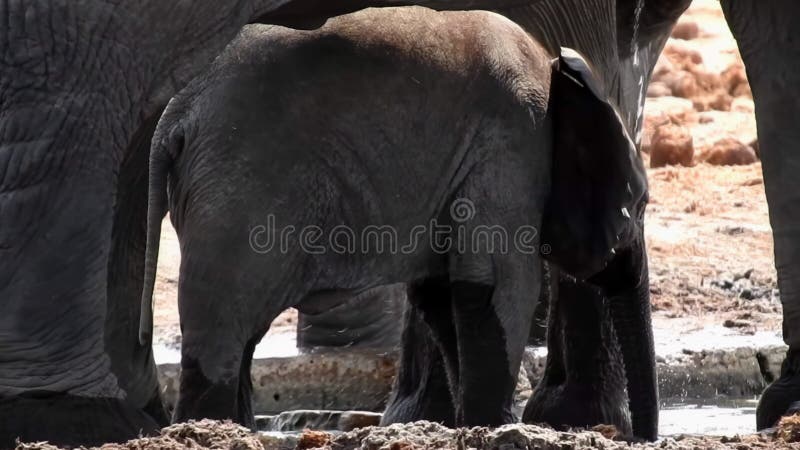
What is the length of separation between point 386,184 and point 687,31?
9.04 metres

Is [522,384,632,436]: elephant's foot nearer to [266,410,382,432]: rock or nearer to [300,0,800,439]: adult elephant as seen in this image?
[300,0,800,439]: adult elephant

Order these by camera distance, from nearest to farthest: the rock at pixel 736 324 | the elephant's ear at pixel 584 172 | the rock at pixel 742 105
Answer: the elephant's ear at pixel 584 172
the rock at pixel 736 324
the rock at pixel 742 105

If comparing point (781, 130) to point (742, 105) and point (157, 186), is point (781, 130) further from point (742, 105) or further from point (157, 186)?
point (742, 105)

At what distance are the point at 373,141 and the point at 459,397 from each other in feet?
2.14

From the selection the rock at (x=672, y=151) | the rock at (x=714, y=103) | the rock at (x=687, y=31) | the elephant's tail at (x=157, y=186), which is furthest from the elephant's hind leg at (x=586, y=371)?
the rock at (x=687, y=31)

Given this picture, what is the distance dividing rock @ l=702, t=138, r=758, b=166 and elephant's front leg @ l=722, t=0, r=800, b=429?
18.7 feet

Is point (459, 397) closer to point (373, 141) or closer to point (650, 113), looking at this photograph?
point (373, 141)

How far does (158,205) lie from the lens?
173 inches

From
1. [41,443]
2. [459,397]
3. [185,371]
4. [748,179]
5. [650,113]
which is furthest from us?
[650,113]

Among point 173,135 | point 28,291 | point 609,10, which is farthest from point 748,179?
point 28,291

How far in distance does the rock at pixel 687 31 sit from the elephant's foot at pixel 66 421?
9876 millimetres

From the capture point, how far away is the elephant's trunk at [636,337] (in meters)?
5.14

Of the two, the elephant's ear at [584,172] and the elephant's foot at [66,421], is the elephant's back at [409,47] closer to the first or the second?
the elephant's ear at [584,172]

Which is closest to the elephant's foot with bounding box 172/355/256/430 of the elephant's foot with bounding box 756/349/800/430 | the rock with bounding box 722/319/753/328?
the elephant's foot with bounding box 756/349/800/430
